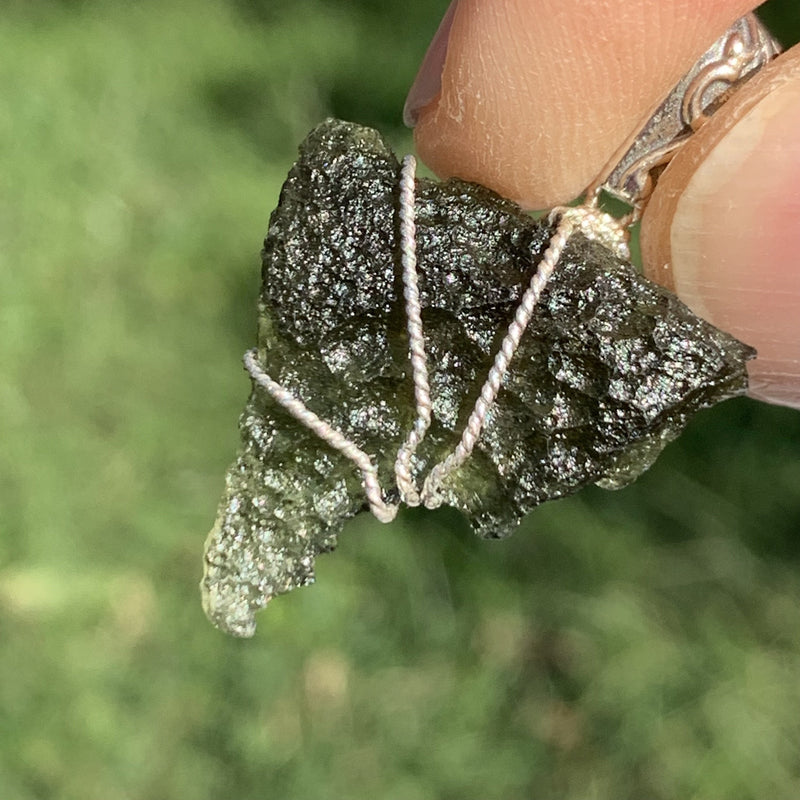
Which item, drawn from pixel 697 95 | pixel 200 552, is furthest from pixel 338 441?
pixel 200 552

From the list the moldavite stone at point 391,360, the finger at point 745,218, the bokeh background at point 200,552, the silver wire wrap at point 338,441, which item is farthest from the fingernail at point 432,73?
the bokeh background at point 200,552

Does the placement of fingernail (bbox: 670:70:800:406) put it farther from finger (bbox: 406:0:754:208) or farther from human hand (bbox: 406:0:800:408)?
finger (bbox: 406:0:754:208)

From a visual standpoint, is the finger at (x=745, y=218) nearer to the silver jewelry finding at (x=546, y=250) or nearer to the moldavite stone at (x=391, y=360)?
the silver jewelry finding at (x=546, y=250)

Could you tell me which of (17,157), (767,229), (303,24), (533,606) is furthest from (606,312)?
(17,157)

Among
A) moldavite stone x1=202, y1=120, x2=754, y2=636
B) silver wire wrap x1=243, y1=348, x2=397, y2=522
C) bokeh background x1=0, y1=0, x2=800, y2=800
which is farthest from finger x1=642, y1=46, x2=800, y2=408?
bokeh background x1=0, y1=0, x2=800, y2=800

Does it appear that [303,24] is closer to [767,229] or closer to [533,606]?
[767,229]
